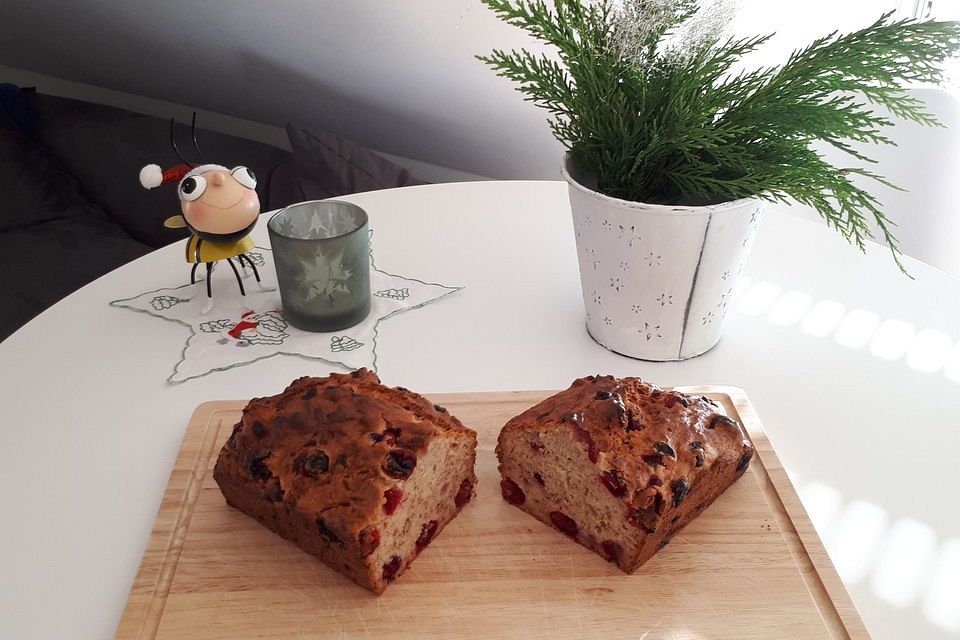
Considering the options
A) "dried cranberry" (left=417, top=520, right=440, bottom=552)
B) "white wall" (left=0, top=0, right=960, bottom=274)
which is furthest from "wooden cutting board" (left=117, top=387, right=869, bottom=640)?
"white wall" (left=0, top=0, right=960, bottom=274)

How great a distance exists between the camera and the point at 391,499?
37.3 inches

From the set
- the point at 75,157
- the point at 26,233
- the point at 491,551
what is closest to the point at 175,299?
the point at 491,551

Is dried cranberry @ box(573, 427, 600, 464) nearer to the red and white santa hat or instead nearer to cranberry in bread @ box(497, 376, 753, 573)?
cranberry in bread @ box(497, 376, 753, 573)

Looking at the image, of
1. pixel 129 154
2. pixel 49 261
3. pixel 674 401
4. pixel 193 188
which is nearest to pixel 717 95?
pixel 674 401

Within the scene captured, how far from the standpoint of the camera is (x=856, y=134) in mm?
1139

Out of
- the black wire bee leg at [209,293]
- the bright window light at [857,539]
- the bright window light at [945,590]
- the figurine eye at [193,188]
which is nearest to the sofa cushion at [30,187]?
the black wire bee leg at [209,293]

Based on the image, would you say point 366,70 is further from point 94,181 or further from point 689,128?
point 689,128

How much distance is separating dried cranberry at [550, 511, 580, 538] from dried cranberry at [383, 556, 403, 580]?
22cm

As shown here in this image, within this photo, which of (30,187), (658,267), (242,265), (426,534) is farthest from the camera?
(30,187)

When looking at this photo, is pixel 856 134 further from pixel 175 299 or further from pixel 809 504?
pixel 175 299

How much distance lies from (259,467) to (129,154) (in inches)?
101

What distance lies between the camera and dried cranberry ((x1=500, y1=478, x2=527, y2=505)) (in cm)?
108

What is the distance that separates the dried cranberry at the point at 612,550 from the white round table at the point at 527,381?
29 cm

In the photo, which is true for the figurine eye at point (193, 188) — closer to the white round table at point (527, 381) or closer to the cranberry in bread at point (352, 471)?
the white round table at point (527, 381)
